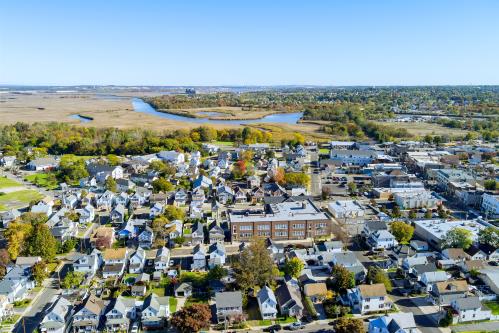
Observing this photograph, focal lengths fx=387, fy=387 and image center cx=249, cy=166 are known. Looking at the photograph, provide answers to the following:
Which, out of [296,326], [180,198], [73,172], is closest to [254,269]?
[296,326]

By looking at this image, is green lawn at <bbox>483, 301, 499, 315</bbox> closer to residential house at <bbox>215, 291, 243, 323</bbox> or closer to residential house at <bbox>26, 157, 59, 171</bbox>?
residential house at <bbox>215, 291, 243, 323</bbox>

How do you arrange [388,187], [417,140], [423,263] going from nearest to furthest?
1. [423,263]
2. [388,187]
3. [417,140]

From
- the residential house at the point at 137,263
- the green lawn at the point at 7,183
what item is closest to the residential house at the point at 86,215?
the residential house at the point at 137,263

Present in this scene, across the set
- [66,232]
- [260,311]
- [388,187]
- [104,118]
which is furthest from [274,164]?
[104,118]

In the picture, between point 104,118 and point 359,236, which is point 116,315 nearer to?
point 359,236

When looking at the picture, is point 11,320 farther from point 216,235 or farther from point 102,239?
point 216,235
